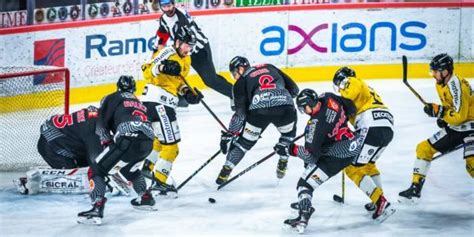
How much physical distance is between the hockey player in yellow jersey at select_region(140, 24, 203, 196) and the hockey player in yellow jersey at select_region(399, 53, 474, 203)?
1846mm

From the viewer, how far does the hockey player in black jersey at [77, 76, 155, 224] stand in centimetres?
826

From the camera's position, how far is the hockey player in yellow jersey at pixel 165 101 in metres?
9.09

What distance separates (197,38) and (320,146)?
3.39 m

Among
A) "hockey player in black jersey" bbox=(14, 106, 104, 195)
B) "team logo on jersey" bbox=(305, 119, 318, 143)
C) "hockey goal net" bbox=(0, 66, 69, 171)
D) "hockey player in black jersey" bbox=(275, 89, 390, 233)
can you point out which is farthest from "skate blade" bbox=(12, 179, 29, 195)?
"team logo on jersey" bbox=(305, 119, 318, 143)

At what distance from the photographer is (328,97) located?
823cm

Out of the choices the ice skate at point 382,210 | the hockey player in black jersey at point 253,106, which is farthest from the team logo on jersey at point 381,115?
the hockey player in black jersey at point 253,106

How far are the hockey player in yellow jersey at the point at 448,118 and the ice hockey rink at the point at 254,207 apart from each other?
1.07ft

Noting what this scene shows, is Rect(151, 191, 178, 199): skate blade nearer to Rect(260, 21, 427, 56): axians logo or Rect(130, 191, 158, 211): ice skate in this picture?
Rect(130, 191, 158, 211): ice skate

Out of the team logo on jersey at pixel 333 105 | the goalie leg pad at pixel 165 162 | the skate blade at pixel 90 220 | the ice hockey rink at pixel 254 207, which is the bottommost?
the ice hockey rink at pixel 254 207

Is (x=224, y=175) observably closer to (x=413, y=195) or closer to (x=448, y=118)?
(x=413, y=195)

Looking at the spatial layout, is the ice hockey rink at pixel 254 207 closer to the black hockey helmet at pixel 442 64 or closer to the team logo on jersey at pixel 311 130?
the team logo on jersey at pixel 311 130

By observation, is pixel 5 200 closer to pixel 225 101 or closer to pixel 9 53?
pixel 9 53

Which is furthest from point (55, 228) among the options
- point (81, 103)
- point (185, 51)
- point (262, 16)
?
point (262, 16)

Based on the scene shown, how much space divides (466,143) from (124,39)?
4.68 m
